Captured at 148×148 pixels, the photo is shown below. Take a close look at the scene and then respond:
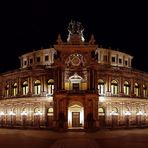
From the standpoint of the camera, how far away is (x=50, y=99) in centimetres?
6675

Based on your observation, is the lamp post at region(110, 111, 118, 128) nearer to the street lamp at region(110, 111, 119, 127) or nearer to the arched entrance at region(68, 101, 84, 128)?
the street lamp at region(110, 111, 119, 127)

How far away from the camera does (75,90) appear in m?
63.3

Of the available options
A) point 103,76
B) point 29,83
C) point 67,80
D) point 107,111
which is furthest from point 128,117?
point 29,83

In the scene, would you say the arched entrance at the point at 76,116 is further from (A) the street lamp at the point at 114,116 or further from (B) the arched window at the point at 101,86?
(A) the street lamp at the point at 114,116

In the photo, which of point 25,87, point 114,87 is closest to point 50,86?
point 25,87

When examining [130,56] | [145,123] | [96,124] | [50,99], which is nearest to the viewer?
[96,124]

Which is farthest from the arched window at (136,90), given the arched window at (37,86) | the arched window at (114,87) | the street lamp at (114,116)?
the arched window at (37,86)

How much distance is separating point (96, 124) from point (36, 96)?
45.1ft

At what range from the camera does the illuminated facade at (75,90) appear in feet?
206

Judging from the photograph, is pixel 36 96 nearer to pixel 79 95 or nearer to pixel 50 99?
pixel 50 99

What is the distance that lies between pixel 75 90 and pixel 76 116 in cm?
523

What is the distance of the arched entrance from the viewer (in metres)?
64.5

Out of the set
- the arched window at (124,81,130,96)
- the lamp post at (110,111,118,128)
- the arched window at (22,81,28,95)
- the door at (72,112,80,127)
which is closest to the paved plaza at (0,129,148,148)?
the door at (72,112,80,127)

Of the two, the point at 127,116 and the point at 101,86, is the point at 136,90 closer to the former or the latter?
the point at 127,116
